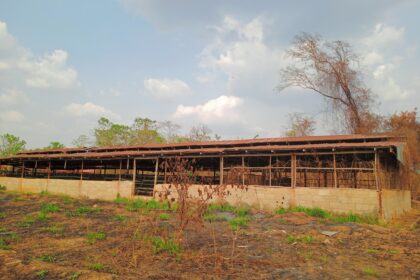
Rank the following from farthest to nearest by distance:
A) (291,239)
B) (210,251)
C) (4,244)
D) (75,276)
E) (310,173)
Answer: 1. (310,173)
2. (291,239)
3. (4,244)
4. (210,251)
5. (75,276)

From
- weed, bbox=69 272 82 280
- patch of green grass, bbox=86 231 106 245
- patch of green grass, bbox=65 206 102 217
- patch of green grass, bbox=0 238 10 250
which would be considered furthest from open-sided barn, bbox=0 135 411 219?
weed, bbox=69 272 82 280

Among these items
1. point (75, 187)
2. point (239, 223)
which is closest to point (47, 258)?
point (239, 223)

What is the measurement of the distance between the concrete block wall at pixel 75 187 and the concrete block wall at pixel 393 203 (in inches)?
511

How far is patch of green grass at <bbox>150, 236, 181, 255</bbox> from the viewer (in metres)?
7.23

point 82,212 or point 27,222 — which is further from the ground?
point 82,212

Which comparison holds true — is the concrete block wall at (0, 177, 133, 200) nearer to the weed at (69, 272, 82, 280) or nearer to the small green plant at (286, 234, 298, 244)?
the small green plant at (286, 234, 298, 244)

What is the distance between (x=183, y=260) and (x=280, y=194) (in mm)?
8511

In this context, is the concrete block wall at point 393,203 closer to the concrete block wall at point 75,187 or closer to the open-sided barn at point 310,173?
the open-sided barn at point 310,173

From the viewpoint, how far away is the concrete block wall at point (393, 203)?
40.6 ft

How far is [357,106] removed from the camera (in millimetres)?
24141

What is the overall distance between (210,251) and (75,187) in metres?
16.3

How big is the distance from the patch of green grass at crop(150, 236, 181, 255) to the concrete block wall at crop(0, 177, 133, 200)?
37.5 ft

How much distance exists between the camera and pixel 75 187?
21.1m

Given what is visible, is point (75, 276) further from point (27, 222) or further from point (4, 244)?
point (27, 222)
